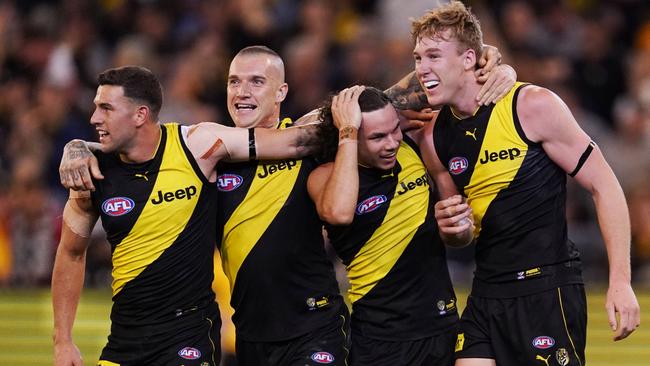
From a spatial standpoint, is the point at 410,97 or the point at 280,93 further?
the point at 280,93

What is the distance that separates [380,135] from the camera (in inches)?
272

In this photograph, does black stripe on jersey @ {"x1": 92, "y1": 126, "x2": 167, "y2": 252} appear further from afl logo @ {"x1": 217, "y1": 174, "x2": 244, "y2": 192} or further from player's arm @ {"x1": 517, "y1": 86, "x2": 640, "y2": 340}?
player's arm @ {"x1": 517, "y1": 86, "x2": 640, "y2": 340}

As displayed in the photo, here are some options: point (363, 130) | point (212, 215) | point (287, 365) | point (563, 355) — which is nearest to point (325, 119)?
point (363, 130)

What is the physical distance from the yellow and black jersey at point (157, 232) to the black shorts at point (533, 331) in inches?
62.1

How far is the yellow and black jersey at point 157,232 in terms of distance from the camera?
695cm

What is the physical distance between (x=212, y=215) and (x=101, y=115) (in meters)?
0.83

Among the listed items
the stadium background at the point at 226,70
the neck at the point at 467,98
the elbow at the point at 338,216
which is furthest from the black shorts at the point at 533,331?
the stadium background at the point at 226,70

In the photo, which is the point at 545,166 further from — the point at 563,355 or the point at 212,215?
the point at 212,215

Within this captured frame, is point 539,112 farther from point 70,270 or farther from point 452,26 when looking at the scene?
point 70,270

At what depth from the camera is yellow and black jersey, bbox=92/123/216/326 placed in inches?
274

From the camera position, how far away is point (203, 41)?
13.9 m

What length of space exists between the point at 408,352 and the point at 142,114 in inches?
78.5

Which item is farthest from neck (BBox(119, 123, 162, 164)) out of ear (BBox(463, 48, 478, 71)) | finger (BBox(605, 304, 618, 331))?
finger (BBox(605, 304, 618, 331))

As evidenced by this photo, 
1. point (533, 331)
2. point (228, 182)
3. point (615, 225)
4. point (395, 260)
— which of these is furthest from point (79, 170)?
→ point (615, 225)
